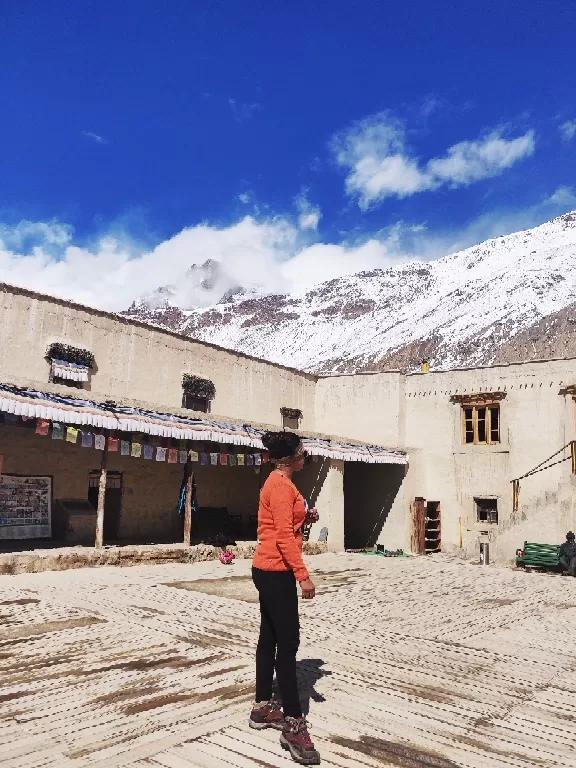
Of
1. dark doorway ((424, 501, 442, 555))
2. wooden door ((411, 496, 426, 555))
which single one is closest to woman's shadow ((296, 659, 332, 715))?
wooden door ((411, 496, 426, 555))

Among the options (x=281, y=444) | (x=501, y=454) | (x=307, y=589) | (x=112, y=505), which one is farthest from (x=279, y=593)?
(x=501, y=454)

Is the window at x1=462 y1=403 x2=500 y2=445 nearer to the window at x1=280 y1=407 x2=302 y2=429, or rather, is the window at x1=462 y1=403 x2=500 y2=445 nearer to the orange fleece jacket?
the window at x1=280 y1=407 x2=302 y2=429

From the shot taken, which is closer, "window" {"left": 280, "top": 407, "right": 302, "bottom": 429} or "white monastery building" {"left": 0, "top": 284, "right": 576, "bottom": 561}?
"white monastery building" {"left": 0, "top": 284, "right": 576, "bottom": 561}

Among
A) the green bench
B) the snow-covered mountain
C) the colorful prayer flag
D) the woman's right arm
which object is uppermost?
the snow-covered mountain

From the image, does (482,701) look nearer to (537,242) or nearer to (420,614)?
(420,614)

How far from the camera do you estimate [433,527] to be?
19969mm

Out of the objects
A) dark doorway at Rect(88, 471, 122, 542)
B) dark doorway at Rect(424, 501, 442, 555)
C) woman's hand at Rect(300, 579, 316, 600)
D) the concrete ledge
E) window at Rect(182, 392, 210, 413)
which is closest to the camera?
woman's hand at Rect(300, 579, 316, 600)

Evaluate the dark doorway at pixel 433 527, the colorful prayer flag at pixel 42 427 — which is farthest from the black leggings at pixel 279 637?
the dark doorway at pixel 433 527

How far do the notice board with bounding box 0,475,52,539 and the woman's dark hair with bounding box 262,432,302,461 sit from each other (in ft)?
36.1

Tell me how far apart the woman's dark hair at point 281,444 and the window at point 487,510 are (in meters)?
16.3

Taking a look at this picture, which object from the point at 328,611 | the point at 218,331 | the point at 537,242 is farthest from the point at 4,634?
the point at 537,242

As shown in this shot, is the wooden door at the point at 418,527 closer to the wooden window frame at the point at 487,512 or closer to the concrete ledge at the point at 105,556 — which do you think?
the wooden window frame at the point at 487,512

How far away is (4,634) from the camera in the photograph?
250 inches

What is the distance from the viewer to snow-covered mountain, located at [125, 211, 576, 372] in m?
79.3
